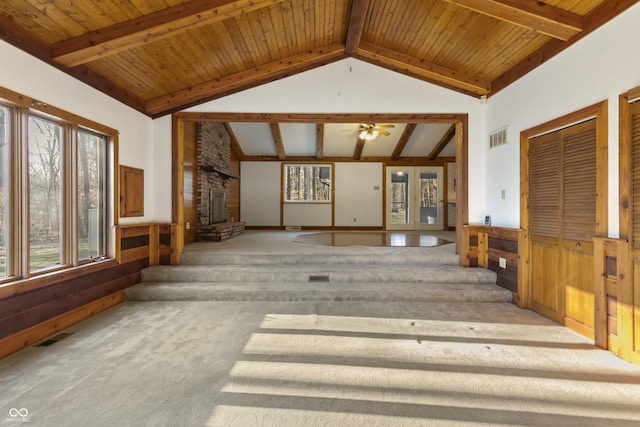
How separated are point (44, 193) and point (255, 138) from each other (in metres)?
6.18

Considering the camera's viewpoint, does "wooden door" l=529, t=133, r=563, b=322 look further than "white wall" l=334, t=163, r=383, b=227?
No

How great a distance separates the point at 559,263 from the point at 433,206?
6.80 metres

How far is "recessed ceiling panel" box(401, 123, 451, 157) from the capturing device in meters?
8.00

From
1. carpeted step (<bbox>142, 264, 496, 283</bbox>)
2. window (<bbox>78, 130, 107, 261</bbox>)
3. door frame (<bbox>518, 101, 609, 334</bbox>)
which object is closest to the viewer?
door frame (<bbox>518, 101, 609, 334</bbox>)

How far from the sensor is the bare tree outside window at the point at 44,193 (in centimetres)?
271

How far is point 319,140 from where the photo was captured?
8.43m

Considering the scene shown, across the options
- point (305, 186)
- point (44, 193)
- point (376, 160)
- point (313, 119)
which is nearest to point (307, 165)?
point (305, 186)

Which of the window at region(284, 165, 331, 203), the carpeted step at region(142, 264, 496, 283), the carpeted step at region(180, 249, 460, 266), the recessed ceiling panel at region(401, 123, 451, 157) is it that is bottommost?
the carpeted step at region(142, 264, 496, 283)

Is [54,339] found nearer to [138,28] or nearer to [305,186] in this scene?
[138,28]

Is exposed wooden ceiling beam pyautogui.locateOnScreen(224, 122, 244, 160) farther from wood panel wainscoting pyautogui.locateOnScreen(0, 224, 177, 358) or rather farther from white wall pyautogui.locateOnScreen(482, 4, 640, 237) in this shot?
white wall pyautogui.locateOnScreen(482, 4, 640, 237)

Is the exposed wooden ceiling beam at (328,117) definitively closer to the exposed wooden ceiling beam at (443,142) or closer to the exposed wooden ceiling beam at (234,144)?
the exposed wooden ceiling beam at (234,144)

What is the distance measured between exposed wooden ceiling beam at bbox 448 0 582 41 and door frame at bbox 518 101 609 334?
79 cm

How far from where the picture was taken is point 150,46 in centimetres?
320

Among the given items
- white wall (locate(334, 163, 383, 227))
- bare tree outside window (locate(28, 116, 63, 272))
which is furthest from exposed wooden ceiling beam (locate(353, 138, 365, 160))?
bare tree outside window (locate(28, 116, 63, 272))
